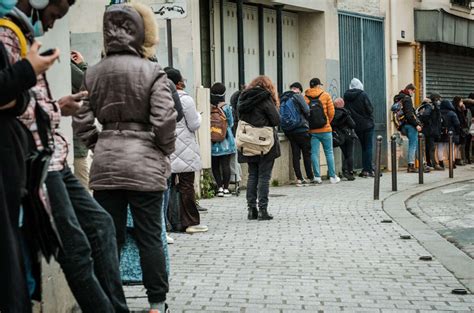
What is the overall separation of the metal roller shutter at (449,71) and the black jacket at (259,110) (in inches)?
592

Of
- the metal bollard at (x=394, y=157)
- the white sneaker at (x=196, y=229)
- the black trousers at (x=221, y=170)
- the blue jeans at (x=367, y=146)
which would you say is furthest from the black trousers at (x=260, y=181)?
the blue jeans at (x=367, y=146)

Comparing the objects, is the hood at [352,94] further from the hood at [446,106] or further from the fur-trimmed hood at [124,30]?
the fur-trimmed hood at [124,30]

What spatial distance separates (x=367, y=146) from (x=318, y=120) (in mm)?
2656

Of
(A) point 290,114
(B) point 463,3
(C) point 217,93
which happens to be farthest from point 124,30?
(B) point 463,3

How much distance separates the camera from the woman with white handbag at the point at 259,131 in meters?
11.6

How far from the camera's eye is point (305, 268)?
27.0 ft

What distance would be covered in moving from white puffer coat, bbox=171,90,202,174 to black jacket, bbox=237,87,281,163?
158 cm

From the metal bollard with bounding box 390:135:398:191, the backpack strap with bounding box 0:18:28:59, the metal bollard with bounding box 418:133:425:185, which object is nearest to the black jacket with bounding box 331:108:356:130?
the metal bollard with bounding box 418:133:425:185

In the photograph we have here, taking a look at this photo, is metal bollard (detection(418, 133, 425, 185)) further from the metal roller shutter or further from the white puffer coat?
the white puffer coat

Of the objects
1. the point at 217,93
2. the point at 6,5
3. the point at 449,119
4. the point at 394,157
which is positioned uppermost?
the point at 6,5

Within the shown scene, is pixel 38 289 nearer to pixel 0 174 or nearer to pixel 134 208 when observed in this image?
pixel 0 174

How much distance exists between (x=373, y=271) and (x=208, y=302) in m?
1.86

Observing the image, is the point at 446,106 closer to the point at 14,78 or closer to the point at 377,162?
the point at 377,162

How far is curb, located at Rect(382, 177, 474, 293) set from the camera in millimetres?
8008
